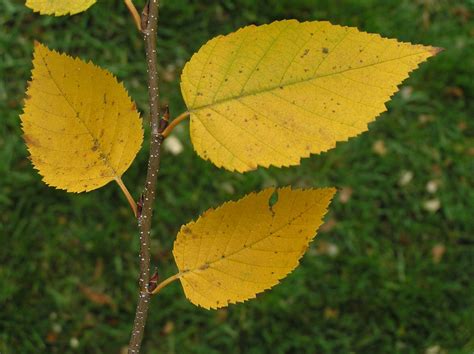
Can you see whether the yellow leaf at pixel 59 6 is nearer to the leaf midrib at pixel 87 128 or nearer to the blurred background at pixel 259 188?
the leaf midrib at pixel 87 128

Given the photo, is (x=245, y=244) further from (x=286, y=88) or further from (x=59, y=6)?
(x=59, y=6)

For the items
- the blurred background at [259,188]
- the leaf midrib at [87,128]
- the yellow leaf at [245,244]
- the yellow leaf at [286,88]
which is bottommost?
the blurred background at [259,188]

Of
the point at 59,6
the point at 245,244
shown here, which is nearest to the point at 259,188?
the point at 245,244

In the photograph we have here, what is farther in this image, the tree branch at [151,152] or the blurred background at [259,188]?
the blurred background at [259,188]

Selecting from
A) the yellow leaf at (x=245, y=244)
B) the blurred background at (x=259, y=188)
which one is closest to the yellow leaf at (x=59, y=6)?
the yellow leaf at (x=245, y=244)

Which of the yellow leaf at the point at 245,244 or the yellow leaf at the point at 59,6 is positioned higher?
the yellow leaf at the point at 59,6

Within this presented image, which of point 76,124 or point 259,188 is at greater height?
point 76,124
